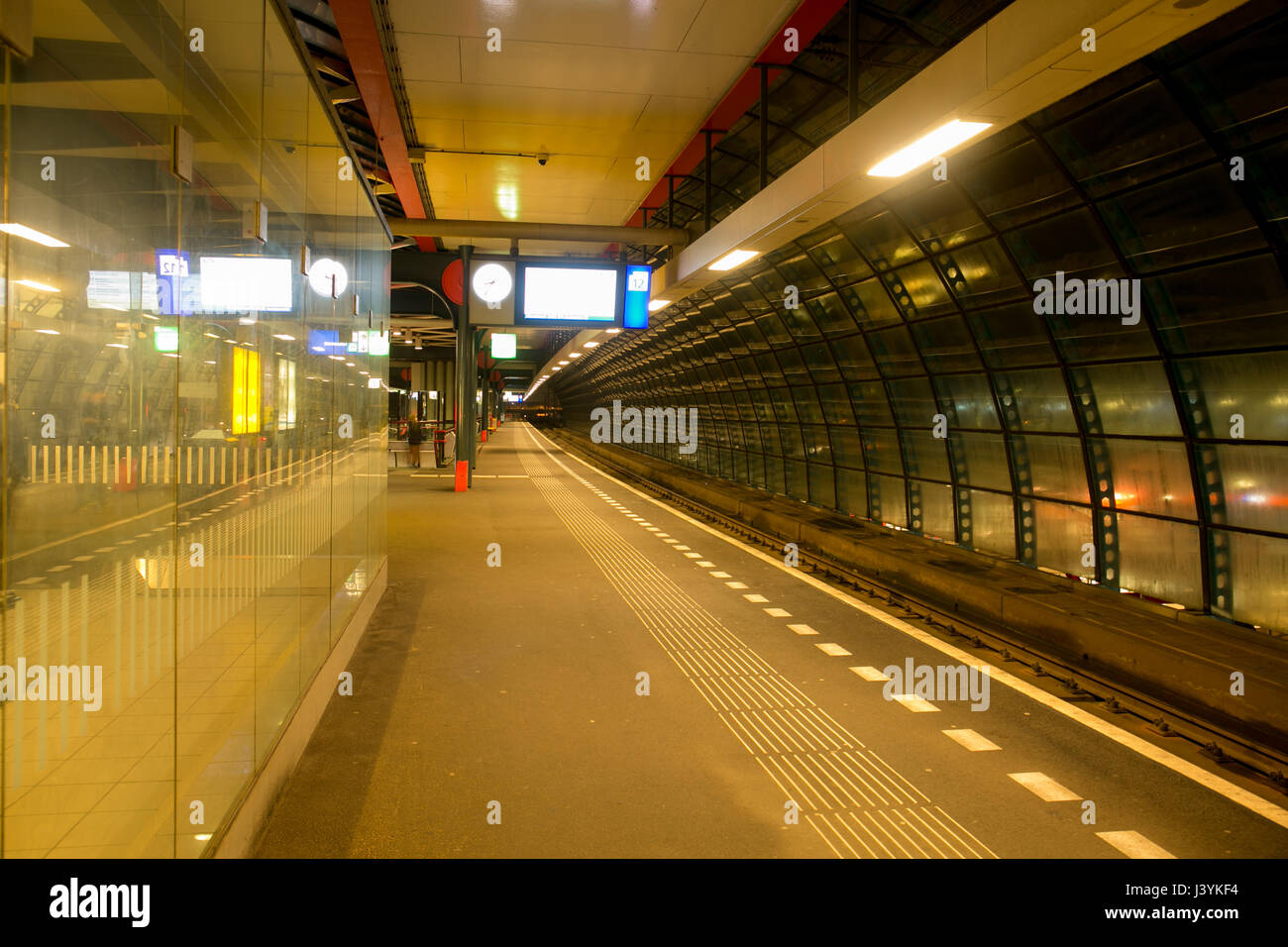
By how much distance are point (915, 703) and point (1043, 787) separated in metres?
1.74

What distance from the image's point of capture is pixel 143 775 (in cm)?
338

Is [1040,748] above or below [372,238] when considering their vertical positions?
below

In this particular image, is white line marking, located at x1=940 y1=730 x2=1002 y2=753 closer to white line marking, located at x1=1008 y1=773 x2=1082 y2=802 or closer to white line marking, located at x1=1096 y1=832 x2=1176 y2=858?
white line marking, located at x1=1008 y1=773 x2=1082 y2=802

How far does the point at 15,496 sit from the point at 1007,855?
4528 millimetres

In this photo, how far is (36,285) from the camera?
→ 2.47 m

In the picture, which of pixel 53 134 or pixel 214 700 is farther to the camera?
pixel 214 700

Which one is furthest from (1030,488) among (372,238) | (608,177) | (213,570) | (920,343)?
(213,570)

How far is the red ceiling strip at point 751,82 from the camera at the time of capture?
8.15 meters

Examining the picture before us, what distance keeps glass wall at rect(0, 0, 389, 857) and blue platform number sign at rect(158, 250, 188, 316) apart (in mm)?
14

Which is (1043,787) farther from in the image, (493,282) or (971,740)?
(493,282)

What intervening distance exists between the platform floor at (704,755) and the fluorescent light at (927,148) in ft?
13.8

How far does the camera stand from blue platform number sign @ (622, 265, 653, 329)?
53.6 ft
